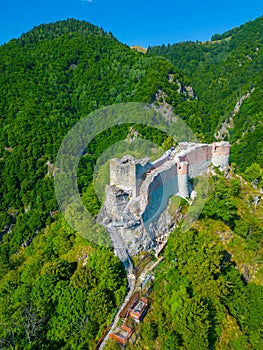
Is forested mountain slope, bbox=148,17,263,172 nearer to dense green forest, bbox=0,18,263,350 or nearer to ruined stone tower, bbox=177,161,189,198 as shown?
dense green forest, bbox=0,18,263,350

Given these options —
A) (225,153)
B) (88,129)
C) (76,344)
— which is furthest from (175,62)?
(76,344)

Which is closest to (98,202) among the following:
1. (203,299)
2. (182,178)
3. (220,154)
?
(182,178)

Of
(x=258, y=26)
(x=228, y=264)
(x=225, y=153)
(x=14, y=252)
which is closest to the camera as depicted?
(x=228, y=264)

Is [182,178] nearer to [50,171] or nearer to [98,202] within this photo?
[98,202]

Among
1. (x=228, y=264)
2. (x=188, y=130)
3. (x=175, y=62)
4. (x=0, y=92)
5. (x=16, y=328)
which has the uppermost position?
(x=175, y=62)

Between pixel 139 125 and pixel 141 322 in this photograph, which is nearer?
pixel 141 322

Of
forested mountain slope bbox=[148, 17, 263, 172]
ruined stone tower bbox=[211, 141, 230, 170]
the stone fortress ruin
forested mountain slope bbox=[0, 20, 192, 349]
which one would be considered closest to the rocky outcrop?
forested mountain slope bbox=[148, 17, 263, 172]

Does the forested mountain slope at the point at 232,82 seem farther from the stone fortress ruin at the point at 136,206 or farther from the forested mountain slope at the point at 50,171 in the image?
the stone fortress ruin at the point at 136,206

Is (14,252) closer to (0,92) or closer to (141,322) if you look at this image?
(141,322)
